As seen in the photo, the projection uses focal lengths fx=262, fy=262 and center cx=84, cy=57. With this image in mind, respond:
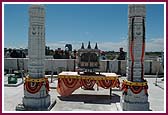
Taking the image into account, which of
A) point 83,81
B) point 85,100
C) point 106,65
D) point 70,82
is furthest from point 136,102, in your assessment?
point 106,65

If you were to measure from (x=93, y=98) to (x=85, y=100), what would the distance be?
0.61 metres

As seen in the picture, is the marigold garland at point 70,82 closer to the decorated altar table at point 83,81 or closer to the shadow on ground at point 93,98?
the decorated altar table at point 83,81

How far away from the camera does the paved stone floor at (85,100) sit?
31.5 feet

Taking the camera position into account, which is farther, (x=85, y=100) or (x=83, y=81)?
(x=83, y=81)

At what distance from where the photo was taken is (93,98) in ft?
37.8

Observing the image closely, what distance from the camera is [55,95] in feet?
39.4

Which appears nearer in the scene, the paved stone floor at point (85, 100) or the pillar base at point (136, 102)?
the pillar base at point (136, 102)

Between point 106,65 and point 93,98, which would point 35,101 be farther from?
point 106,65

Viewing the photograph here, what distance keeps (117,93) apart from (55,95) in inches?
120

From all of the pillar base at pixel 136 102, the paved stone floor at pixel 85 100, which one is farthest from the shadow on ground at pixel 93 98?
the pillar base at pixel 136 102

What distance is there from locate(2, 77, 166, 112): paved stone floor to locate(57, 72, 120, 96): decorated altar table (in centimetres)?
40

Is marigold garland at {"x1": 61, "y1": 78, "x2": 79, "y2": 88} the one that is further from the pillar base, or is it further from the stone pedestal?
the pillar base

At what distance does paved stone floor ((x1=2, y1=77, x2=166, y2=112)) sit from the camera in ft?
31.5

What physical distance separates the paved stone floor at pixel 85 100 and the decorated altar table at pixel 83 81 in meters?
0.40
